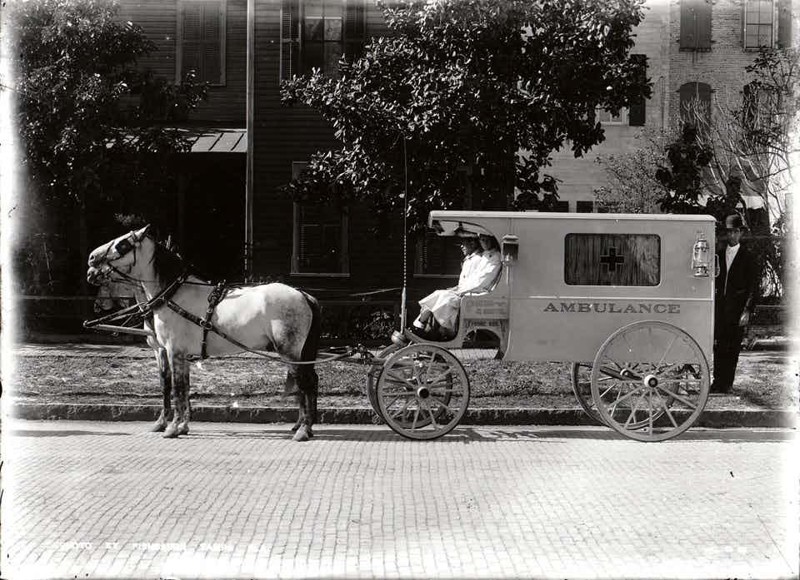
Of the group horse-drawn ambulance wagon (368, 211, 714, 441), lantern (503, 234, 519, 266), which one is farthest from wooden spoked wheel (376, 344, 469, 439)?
lantern (503, 234, 519, 266)

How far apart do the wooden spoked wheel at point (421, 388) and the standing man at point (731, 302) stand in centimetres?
444

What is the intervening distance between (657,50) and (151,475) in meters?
28.4

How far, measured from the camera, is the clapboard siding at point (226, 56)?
76.8 feet

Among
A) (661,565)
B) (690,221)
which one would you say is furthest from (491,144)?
(661,565)

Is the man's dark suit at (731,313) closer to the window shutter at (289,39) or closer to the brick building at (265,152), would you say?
the brick building at (265,152)

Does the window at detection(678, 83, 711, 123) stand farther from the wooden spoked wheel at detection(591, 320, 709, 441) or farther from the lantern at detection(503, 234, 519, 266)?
the lantern at detection(503, 234, 519, 266)

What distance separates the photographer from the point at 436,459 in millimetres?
10227

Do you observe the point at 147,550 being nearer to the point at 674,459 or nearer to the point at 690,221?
the point at 674,459

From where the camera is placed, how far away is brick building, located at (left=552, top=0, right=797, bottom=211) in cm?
3297

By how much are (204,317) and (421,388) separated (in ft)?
8.13

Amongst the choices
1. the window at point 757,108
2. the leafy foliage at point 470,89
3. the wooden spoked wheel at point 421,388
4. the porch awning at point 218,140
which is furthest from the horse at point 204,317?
the window at point 757,108

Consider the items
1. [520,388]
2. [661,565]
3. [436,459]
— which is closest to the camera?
[661,565]

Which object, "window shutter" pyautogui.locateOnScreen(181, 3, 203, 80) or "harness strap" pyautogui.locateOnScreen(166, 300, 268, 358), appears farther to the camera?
"window shutter" pyautogui.locateOnScreen(181, 3, 203, 80)

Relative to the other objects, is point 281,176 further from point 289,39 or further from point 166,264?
point 166,264
